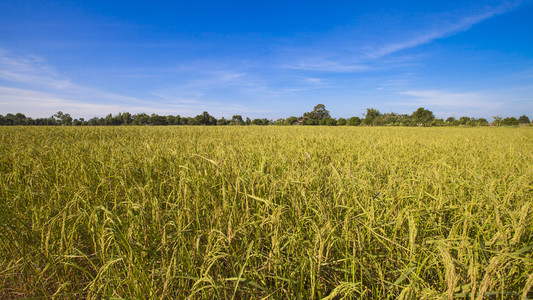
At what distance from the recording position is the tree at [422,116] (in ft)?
200

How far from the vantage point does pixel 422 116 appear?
62531mm

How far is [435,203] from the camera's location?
5.52 ft

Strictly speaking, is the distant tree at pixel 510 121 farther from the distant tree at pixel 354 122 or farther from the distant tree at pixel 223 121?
the distant tree at pixel 223 121

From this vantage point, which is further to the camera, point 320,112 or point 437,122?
point 320,112

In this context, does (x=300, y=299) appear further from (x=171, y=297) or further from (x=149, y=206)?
(x=149, y=206)

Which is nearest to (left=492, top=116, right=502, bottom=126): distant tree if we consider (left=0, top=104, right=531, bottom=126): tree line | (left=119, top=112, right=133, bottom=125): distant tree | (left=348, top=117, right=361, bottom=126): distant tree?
(left=0, top=104, right=531, bottom=126): tree line

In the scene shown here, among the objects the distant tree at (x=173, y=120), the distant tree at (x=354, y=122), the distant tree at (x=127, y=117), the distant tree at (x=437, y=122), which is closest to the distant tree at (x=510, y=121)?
the distant tree at (x=437, y=122)

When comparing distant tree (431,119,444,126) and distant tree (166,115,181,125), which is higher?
distant tree (166,115,181,125)

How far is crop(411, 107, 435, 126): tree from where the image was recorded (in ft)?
200

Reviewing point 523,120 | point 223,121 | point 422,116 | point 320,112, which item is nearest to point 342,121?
point 422,116

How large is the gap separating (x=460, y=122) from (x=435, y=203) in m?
80.9

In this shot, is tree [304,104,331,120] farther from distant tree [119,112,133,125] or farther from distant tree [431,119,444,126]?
distant tree [119,112,133,125]

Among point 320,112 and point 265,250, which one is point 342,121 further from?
point 265,250

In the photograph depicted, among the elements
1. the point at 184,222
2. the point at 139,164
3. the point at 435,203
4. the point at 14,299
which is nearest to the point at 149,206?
the point at 184,222
